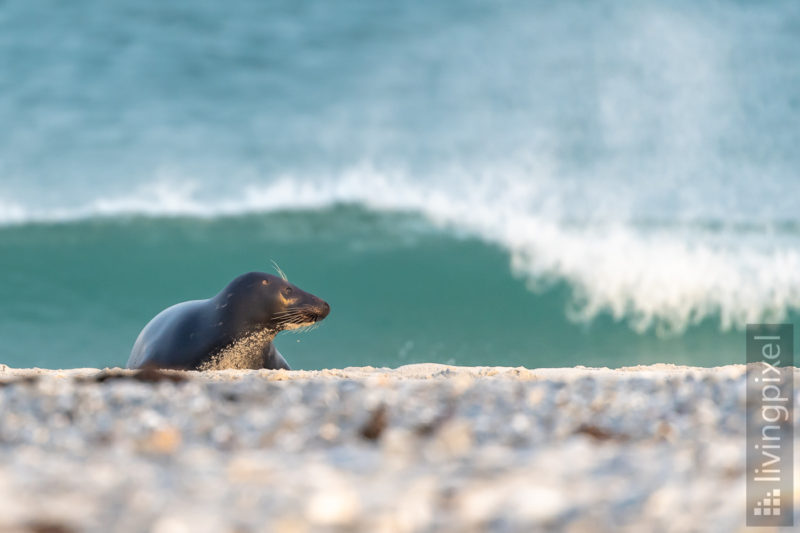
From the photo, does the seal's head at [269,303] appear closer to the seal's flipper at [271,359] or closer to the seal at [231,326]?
the seal at [231,326]

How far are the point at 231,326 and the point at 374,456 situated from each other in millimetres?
4791

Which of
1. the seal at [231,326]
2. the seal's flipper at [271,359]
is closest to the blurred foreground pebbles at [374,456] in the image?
the seal at [231,326]

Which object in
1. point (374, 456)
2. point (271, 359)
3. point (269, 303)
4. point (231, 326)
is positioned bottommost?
point (374, 456)

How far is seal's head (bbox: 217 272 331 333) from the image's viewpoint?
6992 mm

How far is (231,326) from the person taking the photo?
22.6ft

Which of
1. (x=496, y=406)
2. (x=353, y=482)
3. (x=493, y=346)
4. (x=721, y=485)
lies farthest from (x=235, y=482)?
(x=493, y=346)

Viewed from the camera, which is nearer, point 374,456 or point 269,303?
point 374,456

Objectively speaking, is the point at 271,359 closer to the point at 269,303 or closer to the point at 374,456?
the point at 269,303

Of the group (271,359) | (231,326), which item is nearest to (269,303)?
(231,326)

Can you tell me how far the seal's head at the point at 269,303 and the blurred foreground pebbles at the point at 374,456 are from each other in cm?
308

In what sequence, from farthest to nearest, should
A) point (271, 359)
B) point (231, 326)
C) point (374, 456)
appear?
point (271, 359) → point (231, 326) → point (374, 456)

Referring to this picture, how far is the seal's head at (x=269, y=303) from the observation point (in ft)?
22.9

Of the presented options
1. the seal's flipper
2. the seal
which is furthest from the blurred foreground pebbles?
the seal's flipper

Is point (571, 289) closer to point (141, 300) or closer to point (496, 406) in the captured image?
point (141, 300)
